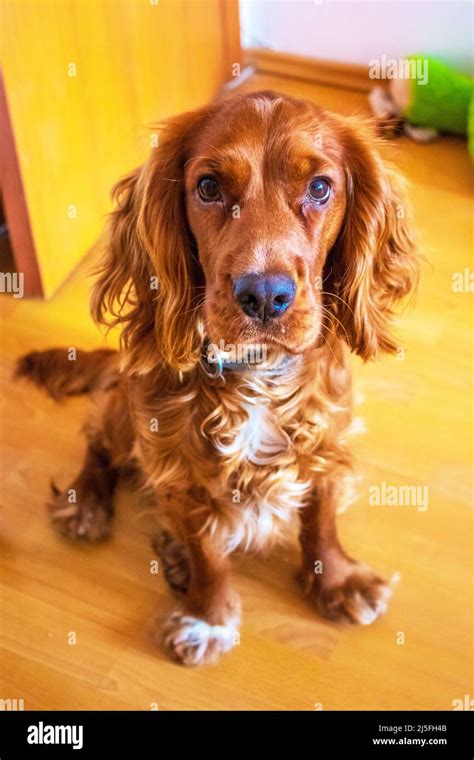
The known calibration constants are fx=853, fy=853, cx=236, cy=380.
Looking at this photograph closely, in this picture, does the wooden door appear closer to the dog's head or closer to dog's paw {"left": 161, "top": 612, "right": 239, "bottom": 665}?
the dog's head

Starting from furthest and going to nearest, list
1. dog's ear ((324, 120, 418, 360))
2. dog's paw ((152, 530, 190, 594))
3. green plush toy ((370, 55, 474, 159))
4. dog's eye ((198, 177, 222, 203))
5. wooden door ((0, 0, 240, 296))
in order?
green plush toy ((370, 55, 474, 159)) < wooden door ((0, 0, 240, 296)) < dog's paw ((152, 530, 190, 594)) < dog's ear ((324, 120, 418, 360)) < dog's eye ((198, 177, 222, 203))

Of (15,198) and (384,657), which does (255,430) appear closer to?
(384,657)

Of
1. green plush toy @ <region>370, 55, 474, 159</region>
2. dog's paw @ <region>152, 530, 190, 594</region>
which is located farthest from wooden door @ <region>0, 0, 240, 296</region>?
dog's paw @ <region>152, 530, 190, 594</region>

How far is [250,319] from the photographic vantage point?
1495 millimetres

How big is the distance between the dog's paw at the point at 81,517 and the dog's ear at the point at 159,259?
1.93 feet

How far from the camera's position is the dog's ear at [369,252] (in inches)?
65.4

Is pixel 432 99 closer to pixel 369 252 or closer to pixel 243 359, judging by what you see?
pixel 369 252

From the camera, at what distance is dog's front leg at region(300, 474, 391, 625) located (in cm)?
203

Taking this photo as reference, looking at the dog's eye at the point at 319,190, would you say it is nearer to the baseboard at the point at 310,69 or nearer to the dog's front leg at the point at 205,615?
the dog's front leg at the point at 205,615

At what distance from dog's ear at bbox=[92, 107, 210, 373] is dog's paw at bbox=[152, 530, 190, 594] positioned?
0.59m

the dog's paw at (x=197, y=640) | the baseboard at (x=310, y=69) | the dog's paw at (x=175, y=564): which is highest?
the baseboard at (x=310, y=69)

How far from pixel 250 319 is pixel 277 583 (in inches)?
36.0

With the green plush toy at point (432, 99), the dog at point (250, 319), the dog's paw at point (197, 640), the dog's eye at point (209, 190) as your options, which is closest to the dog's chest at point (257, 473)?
the dog at point (250, 319)
